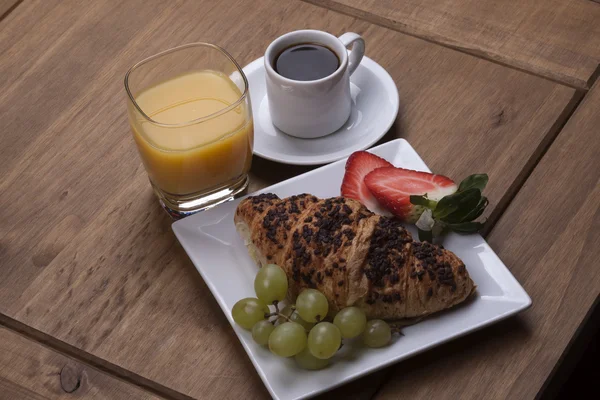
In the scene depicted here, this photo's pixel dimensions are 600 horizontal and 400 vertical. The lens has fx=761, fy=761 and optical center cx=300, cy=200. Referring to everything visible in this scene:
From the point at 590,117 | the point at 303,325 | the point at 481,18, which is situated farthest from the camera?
the point at 481,18

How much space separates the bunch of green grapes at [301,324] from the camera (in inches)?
39.7

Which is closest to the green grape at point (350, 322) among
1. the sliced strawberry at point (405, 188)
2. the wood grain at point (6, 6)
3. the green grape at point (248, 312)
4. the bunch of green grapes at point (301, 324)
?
the bunch of green grapes at point (301, 324)

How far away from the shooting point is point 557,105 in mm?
1396

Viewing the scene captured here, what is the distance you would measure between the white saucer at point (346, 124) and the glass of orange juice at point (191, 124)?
4.5 inches

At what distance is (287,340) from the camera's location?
3.30ft

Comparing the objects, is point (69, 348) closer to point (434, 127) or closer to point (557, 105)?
point (434, 127)

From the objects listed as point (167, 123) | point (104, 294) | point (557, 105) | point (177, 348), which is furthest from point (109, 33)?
point (557, 105)

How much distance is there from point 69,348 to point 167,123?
0.37 m

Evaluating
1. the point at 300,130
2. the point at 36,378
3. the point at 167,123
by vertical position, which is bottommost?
the point at 36,378

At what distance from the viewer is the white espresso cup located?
1312mm

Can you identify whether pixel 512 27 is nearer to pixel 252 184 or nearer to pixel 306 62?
pixel 306 62

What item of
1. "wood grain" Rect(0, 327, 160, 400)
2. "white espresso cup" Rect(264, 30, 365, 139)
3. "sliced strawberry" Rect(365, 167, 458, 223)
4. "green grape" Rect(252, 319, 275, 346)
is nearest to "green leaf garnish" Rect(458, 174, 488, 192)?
"sliced strawberry" Rect(365, 167, 458, 223)

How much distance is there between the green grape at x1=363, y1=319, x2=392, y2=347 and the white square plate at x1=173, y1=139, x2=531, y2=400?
0.01 meters

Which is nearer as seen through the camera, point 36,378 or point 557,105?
point 36,378
